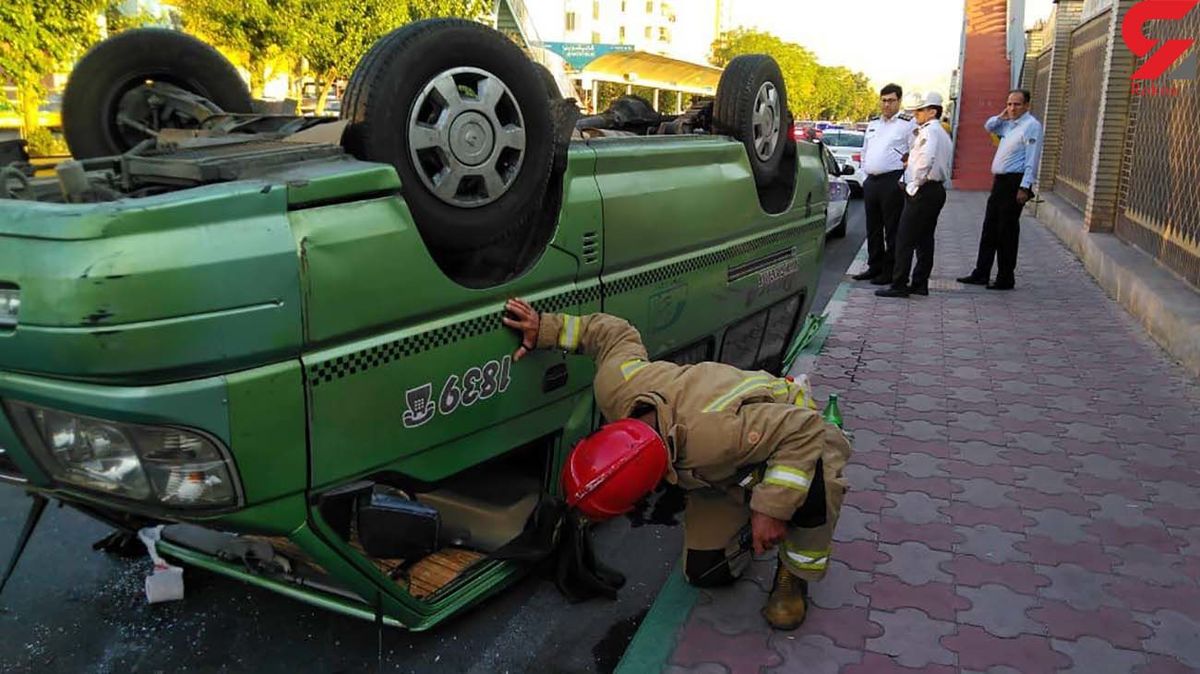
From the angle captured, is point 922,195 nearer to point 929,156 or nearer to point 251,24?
point 929,156

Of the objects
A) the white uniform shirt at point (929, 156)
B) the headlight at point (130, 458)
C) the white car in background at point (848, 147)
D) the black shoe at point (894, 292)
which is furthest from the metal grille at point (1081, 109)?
the headlight at point (130, 458)

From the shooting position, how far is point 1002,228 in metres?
7.90

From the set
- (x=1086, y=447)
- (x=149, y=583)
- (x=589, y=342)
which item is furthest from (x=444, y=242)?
(x=1086, y=447)

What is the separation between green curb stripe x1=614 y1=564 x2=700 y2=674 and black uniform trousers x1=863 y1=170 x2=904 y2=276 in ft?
19.2

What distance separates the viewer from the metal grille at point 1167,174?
21.2 feet

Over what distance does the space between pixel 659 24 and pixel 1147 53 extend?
7396cm

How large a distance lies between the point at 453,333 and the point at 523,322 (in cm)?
27

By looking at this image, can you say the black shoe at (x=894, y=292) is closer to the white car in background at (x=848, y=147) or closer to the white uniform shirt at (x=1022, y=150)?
the white uniform shirt at (x=1022, y=150)

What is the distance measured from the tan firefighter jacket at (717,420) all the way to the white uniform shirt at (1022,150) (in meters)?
5.89

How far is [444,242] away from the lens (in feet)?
8.33

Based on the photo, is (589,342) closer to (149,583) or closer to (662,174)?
(662,174)

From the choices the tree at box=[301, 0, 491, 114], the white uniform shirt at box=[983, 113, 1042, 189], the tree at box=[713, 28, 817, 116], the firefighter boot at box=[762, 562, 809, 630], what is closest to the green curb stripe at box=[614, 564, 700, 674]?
the firefighter boot at box=[762, 562, 809, 630]

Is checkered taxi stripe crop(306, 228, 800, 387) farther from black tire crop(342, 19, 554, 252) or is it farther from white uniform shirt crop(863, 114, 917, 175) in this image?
white uniform shirt crop(863, 114, 917, 175)

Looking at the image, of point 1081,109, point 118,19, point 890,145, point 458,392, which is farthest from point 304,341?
point 118,19
